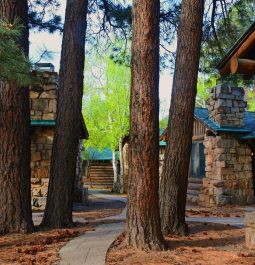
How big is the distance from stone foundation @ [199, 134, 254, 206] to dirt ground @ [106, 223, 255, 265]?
22.6ft

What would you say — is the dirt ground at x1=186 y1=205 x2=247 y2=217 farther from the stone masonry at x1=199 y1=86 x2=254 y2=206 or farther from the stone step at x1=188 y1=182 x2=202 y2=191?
the stone step at x1=188 y1=182 x2=202 y2=191

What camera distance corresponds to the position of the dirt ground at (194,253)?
5.08m

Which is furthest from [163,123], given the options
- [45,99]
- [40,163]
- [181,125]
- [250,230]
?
[250,230]

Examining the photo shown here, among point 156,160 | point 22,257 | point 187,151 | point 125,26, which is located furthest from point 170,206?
point 125,26

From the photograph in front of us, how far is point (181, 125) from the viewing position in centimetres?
715

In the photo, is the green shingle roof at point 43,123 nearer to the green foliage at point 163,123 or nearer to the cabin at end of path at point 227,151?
the cabin at end of path at point 227,151

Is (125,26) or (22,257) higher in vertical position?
(125,26)

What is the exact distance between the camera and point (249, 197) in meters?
14.2

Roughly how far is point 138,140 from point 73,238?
2.13 metres

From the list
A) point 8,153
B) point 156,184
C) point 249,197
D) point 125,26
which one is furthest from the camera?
point 249,197

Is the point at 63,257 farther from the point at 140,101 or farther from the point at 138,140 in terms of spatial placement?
the point at 140,101

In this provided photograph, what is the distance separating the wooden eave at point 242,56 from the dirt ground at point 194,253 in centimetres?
284

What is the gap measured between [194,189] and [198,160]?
1237mm

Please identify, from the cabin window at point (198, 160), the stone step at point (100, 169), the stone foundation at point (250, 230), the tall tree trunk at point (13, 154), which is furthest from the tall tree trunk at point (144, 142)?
the stone step at point (100, 169)
